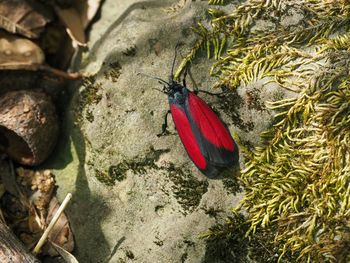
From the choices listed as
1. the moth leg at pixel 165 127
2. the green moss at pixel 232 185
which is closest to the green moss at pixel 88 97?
the moth leg at pixel 165 127

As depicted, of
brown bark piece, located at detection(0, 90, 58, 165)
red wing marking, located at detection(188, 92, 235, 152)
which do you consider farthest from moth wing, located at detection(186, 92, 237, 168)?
brown bark piece, located at detection(0, 90, 58, 165)

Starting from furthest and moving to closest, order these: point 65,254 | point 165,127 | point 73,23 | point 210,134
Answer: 1. point 73,23
2. point 65,254
3. point 165,127
4. point 210,134

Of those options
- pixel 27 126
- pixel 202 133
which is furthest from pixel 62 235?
pixel 202 133

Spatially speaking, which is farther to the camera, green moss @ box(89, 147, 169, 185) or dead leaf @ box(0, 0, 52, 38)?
dead leaf @ box(0, 0, 52, 38)

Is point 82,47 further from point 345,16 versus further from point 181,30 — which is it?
point 345,16

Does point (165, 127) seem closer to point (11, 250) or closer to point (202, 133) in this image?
point (202, 133)

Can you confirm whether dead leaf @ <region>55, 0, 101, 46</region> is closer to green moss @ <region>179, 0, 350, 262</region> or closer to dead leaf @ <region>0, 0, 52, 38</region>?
dead leaf @ <region>0, 0, 52, 38</region>

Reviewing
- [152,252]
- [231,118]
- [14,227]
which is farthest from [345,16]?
[14,227]
